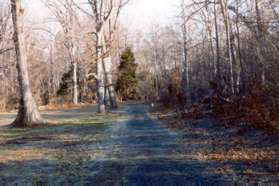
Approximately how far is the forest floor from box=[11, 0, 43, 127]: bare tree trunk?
21.7 feet

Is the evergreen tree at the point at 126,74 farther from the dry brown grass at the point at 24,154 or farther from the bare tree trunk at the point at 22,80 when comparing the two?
the dry brown grass at the point at 24,154

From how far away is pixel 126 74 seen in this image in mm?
70438

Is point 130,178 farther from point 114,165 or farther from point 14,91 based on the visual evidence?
point 14,91

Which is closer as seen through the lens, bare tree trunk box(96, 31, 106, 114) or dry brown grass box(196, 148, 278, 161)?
dry brown grass box(196, 148, 278, 161)

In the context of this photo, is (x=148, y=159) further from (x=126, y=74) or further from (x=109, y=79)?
(x=126, y=74)

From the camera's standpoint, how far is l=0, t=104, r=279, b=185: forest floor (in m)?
8.19

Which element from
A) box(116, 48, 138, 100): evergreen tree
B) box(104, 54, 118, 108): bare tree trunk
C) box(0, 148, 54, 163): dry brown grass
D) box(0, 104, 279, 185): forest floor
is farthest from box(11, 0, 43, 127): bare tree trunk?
box(116, 48, 138, 100): evergreen tree

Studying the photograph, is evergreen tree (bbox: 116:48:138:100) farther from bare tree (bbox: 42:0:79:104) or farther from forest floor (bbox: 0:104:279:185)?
forest floor (bbox: 0:104:279:185)

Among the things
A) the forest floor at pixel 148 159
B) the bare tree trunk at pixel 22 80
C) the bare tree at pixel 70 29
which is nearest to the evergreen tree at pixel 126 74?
the bare tree at pixel 70 29

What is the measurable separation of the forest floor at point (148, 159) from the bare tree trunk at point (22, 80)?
21.7ft

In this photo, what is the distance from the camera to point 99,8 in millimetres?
34562

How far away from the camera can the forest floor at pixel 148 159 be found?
26.9 feet

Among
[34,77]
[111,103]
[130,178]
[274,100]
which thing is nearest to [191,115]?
[274,100]

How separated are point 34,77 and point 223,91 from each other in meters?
46.2
